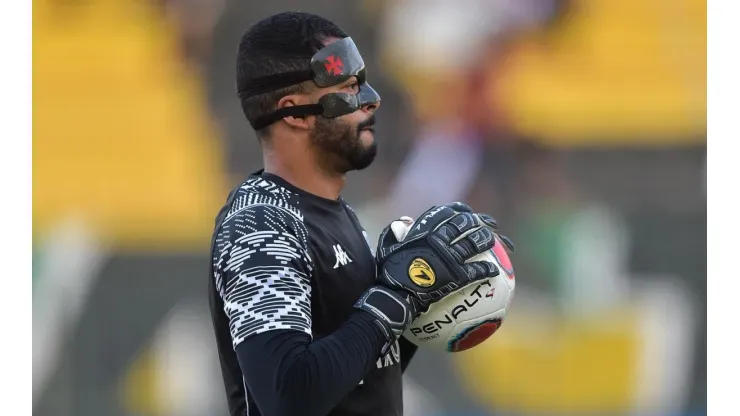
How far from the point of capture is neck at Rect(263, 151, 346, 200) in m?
2.37

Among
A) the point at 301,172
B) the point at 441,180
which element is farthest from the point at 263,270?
the point at 441,180

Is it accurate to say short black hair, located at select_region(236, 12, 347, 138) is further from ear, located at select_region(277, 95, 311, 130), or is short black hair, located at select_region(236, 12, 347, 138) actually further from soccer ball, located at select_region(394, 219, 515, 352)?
soccer ball, located at select_region(394, 219, 515, 352)

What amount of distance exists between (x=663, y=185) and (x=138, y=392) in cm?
400

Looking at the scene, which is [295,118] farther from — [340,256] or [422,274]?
[422,274]

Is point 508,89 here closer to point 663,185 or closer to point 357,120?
point 663,185

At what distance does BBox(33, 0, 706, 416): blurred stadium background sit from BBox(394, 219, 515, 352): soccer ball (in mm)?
4043

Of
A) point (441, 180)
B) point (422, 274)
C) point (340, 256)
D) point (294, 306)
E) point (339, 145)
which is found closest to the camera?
point (294, 306)

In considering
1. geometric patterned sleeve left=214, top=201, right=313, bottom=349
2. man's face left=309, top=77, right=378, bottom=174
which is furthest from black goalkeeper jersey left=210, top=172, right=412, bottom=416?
man's face left=309, top=77, right=378, bottom=174

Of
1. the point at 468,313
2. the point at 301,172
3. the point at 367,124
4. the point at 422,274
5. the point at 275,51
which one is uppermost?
the point at 275,51

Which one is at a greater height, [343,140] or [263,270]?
[343,140]

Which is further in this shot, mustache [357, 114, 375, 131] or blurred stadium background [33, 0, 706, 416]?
blurred stadium background [33, 0, 706, 416]

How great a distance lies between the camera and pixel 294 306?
6.62 feet

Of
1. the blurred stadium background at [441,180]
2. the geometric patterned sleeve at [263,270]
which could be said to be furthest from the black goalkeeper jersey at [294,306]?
the blurred stadium background at [441,180]

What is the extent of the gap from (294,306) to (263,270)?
11 cm
